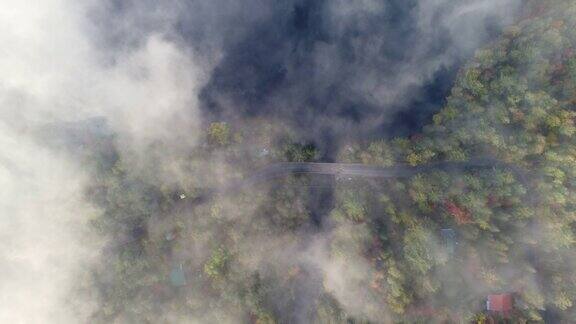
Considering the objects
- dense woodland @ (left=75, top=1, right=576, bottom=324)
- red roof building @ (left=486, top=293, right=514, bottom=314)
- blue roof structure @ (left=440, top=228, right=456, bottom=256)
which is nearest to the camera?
dense woodland @ (left=75, top=1, right=576, bottom=324)

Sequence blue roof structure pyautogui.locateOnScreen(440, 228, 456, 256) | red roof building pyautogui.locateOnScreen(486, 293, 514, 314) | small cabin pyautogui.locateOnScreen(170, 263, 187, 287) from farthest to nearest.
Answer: small cabin pyautogui.locateOnScreen(170, 263, 187, 287)
blue roof structure pyautogui.locateOnScreen(440, 228, 456, 256)
red roof building pyautogui.locateOnScreen(486, 293, 514, 314)

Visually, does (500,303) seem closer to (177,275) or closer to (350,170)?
(350,170)

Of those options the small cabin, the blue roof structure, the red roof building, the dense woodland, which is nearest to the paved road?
the dense woodland

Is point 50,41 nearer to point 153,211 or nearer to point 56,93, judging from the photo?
point 56,93

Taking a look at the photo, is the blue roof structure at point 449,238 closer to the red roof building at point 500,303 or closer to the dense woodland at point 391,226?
the dense woodland at point 391,226

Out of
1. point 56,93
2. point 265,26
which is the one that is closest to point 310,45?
point 265,26

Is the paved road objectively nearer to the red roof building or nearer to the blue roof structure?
the blue roof structure

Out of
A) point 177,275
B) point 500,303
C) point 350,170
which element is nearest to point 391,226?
point 350,170

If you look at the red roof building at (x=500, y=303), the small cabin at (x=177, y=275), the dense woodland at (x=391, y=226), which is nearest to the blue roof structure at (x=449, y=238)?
the dense woodland at (x=391, y=226)
